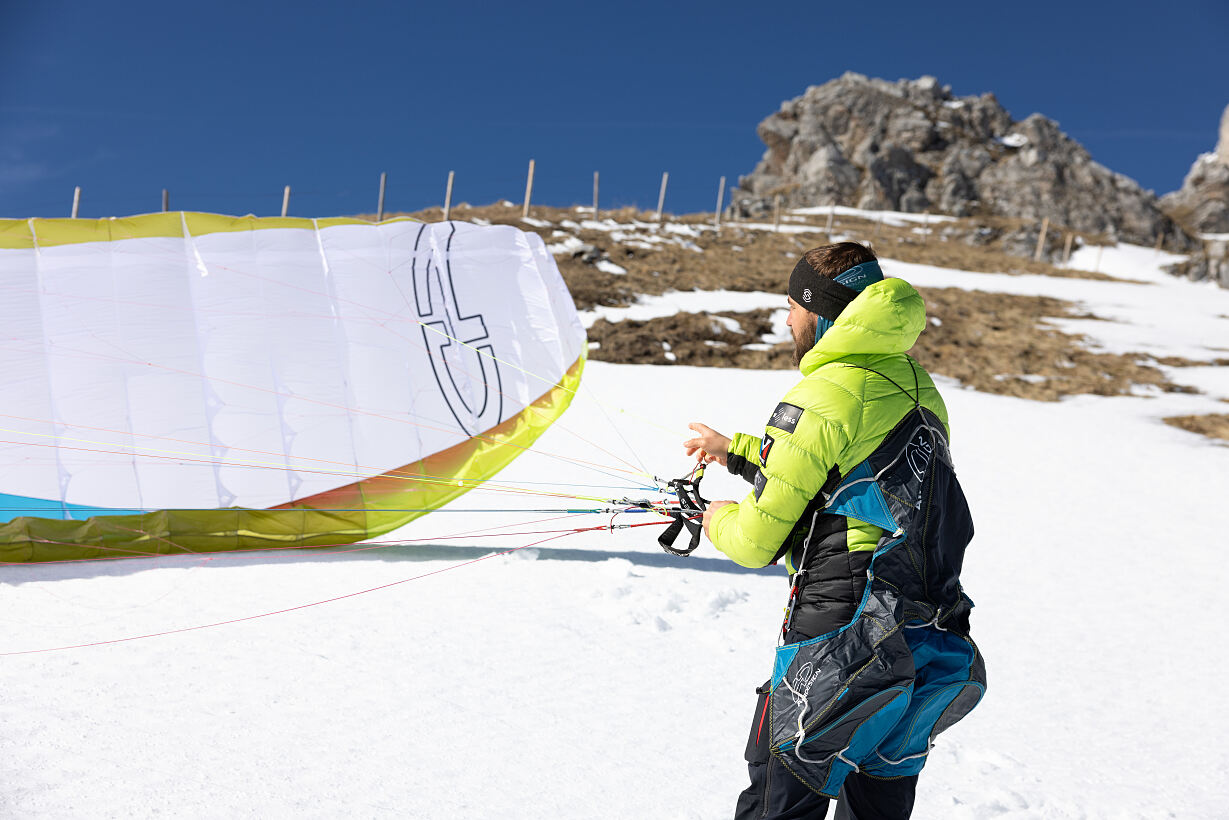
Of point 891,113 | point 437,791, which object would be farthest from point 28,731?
point 891,113

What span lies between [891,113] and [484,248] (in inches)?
2262

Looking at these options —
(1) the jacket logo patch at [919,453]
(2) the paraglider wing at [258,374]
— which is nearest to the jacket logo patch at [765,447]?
(1) the jacket logo patch at [919,453]

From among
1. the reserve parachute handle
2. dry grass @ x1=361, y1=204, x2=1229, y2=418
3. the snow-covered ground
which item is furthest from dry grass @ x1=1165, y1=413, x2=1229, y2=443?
the reserve parachute handle

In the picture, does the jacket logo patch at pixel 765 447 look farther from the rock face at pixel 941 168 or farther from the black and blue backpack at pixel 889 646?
the rock face at pixel 941 168

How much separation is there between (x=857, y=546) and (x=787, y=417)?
0.98 feet

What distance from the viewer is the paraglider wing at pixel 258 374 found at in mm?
4344

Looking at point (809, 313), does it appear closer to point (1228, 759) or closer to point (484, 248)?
point (1228, 759)

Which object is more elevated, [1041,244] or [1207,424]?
[1041,244]

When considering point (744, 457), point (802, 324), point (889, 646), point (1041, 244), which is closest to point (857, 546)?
point (889, 646)

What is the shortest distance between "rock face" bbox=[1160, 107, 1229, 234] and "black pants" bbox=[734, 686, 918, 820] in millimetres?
61069

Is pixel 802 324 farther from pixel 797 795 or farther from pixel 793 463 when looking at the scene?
pixel 797 795

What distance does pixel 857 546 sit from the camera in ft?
5.18

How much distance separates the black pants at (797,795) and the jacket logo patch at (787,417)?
64cm

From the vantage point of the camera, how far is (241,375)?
15.2ft
